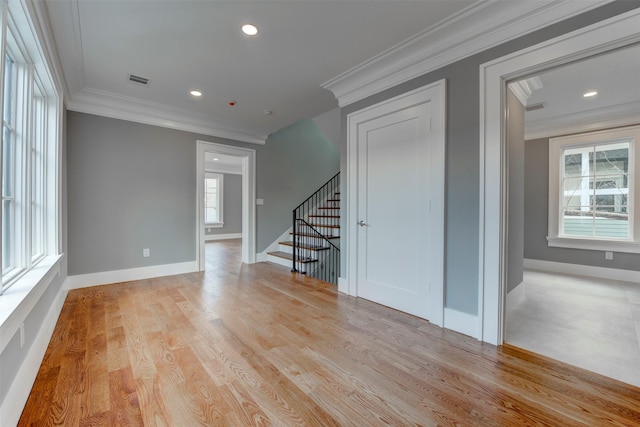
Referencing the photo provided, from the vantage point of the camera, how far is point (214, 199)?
350 inches

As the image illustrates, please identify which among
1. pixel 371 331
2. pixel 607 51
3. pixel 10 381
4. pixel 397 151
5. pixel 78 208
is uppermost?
pixel 607 51

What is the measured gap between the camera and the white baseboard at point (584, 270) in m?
3.94

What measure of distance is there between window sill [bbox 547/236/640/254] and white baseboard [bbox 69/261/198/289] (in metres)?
6.01

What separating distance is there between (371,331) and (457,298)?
0.79 m

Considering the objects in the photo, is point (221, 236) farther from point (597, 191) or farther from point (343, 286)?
point (597, 191)

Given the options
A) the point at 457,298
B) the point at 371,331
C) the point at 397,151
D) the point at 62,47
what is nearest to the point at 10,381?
the point at 371,331

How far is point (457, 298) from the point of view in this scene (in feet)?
7.63

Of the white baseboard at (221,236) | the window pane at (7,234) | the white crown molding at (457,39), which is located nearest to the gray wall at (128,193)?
the window pane at (7,234)

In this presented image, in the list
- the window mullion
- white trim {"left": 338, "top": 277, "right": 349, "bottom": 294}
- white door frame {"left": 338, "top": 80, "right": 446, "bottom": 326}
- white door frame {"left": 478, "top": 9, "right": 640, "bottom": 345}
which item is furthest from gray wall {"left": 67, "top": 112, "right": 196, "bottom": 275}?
white door frame {"left": 478, "top": 9, "right": 640, "bottom": 345}

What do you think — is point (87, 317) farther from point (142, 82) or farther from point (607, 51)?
point (607, 51)

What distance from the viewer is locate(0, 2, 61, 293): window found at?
5.75 ft

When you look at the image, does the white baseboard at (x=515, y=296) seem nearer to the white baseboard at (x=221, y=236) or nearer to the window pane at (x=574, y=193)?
the window pane at (x=574, y=193)

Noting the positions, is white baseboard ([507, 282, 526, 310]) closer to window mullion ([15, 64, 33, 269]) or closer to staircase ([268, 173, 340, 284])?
staircase ([268, 173, 340, 284])

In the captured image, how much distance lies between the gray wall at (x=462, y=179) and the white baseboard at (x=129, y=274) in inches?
150
